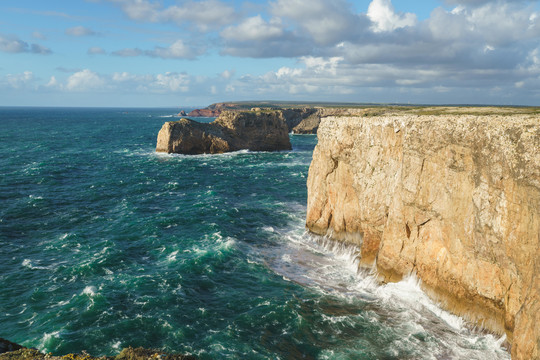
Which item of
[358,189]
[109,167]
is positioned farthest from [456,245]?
[109,167]

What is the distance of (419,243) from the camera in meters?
30.3

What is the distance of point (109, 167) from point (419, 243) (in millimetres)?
77324

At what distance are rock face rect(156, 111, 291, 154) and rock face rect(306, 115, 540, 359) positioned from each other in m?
76.2

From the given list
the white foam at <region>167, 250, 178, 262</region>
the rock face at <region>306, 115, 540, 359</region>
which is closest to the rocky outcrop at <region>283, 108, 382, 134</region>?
the rock face at <region>306, 115, 540, 359</region>

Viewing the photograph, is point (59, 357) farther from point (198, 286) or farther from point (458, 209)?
point (458, 209)

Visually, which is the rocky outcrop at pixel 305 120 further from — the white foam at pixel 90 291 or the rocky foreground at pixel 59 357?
the rocky foreground at pixel 59 357

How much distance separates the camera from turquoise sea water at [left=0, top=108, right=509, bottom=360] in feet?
82.2

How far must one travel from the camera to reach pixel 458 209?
27266 millimetres

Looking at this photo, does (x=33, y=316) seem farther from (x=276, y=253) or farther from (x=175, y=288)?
(x=276, y=253)

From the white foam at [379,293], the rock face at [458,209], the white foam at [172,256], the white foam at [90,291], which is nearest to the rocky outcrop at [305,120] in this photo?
the white foam at [379,293]

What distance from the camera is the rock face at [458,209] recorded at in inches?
877

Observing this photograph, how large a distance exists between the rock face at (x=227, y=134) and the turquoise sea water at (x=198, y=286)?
44.7 metres

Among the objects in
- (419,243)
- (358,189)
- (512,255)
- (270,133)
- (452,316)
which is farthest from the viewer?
(270,133)

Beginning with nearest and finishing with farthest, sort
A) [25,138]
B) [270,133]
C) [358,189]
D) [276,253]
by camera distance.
Answer: [358,189] < [276,253] < [270,133] < [25,138]
